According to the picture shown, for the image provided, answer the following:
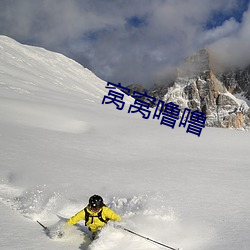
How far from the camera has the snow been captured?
534 cm

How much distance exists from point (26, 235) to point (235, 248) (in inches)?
139

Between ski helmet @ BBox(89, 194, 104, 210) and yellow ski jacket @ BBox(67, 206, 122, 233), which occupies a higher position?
ski helmet @ BBox(89, 194, 104, 210)

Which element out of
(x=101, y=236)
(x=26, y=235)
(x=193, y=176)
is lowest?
(x=26, y=235)

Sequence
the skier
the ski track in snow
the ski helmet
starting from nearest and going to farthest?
the ski track in snow → the ski helmet → the skier

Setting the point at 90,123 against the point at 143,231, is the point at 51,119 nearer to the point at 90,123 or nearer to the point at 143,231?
the point at 90,123

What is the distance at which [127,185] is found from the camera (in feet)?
25.7

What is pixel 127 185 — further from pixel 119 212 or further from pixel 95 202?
pixel 95 202

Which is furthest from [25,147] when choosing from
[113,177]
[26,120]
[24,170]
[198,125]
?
[198,125]

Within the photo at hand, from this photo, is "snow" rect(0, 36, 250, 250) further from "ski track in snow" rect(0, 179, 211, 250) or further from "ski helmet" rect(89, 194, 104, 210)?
"ski helmet" rect(89, 194, 104, 210)

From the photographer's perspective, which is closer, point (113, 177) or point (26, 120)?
point (113, 177)

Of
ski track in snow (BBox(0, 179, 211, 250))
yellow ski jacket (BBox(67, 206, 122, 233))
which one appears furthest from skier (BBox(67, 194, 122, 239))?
ski track in snow (BBox(0, 179, 211, 250))

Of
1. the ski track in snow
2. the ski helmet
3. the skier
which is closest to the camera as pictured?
the ski track in snow

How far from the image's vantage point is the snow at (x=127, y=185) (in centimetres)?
534

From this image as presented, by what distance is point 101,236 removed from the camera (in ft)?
17.4
